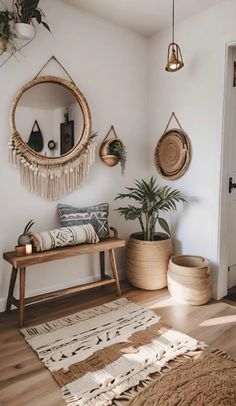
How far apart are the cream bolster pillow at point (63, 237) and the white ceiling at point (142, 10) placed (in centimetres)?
190

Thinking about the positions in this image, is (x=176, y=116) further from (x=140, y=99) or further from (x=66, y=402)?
(x=66, y=402)

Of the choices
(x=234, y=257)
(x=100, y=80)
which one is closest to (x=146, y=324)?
(x=234, y=257)

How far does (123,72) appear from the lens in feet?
9.87

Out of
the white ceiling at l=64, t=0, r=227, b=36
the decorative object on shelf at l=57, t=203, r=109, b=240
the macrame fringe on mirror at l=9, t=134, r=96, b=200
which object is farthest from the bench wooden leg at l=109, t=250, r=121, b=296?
the white ceiling at l=64, t=0, r=227, b=36

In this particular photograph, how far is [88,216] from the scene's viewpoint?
2699 mm

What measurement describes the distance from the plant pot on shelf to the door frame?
5.14ft

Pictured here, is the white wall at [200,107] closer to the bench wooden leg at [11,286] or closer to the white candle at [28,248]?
the white candle at [28,248]

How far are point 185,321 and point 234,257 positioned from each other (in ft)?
3.34

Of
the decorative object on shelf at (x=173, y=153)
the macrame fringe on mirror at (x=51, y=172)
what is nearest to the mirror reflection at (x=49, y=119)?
the macrame fringe on mirror at (x=51, y=172)

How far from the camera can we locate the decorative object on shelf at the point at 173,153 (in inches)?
113

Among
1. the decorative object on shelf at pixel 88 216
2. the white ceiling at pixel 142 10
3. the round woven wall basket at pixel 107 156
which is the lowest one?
the decorative object on shelf at pixel 88 216

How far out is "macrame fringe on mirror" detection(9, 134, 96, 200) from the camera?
240 centimetres

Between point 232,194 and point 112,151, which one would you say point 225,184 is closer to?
point 232,194

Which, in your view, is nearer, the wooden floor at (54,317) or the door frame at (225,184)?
the wooden floor at (54,317)
